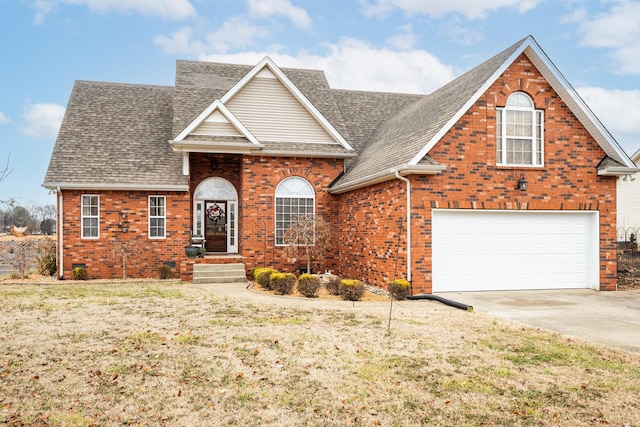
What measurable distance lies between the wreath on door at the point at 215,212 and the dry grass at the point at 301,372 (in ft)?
32.3

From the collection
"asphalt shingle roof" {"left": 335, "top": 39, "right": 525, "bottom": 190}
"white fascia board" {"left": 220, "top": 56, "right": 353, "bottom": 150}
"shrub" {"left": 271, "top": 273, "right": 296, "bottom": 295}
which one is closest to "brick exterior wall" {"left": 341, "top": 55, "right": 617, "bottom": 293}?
"asphalt shingle roof" {"left": 335, "top": 39, "right": 525, "bottom": 190}

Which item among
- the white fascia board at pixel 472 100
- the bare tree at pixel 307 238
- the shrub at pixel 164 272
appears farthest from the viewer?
the shrub at pixel 164 272

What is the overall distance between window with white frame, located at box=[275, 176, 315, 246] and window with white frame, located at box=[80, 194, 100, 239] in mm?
6314

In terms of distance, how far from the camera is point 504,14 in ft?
54.9

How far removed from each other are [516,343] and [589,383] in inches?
73.1

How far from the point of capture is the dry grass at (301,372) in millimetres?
4945

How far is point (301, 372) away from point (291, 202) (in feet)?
40.5

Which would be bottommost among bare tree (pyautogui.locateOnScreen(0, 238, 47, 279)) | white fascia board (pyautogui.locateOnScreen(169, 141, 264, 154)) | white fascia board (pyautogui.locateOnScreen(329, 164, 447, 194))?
bare tree (pyautogui.locateOnScreen(0, 238, 47, 279))

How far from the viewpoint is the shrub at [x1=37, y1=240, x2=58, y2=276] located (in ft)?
60.7

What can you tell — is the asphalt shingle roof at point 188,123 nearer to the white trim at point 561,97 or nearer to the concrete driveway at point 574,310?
the white trim at point 561,97

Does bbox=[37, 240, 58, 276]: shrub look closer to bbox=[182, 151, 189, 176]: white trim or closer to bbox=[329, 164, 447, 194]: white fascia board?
bbox=[182, 151, 189, 176]: white trim

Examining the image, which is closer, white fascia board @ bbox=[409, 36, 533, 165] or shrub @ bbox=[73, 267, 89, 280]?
white fascia board @ bbox=[409, 36, 533, 165]

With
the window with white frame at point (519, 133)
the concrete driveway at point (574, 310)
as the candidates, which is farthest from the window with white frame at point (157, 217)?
the window with white frame at point (519, 133)

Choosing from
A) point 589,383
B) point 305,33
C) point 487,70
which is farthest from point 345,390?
point 305,33
